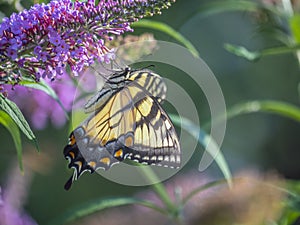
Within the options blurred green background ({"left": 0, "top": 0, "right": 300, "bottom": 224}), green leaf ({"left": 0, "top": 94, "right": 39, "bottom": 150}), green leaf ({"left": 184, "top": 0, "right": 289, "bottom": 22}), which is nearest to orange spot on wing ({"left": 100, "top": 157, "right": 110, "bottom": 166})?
green leaf ({"left": 0, "top": 94, "right": 39, "bottom": 150})

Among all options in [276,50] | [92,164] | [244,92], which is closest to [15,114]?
[92,164]

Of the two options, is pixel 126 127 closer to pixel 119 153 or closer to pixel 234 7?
pixel 119 153

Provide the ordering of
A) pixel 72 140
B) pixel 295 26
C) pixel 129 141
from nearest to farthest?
pixel 72 140 → pixel 129 141 → pixel 295 26

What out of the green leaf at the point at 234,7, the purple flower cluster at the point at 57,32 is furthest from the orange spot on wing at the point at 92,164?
the green leaf at the point at 234,7

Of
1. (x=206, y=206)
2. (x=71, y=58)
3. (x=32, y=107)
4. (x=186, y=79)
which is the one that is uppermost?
(x=71, y=58)

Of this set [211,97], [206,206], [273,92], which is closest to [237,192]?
[206,206]

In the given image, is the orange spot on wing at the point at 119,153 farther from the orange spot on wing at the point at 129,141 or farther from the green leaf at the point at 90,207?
the green leaf at the point at 90,207

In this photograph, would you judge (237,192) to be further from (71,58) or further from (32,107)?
(71,58)
